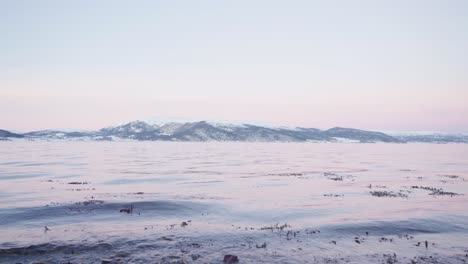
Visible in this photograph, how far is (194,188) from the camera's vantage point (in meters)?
38.9

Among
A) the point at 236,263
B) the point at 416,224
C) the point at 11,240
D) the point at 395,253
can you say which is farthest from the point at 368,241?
the point at 11,240

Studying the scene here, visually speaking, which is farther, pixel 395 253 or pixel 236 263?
pixel 395 253

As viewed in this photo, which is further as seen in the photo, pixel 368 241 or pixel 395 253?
pixel 368 241

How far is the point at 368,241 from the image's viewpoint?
18.6 meters

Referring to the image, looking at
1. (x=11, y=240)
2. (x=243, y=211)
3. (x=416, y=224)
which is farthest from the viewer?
(x=243, y=211)

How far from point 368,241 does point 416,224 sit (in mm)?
6002

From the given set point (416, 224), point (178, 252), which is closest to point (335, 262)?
point (178, 252)

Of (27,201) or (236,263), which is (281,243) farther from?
(27,201)

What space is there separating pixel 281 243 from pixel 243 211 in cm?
873

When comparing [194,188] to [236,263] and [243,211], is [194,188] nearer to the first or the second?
[243,211]

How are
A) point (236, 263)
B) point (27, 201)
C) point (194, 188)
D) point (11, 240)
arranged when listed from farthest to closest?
point (194, 188), point (27, 201), point (11, 240), point (236, 263)

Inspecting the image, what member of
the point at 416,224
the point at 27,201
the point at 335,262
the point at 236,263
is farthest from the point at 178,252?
the point at 27,201

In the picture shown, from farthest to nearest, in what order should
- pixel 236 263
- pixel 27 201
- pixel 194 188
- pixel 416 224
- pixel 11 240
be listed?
pixel 194 188 → pixel 27 201 → pixel 416 224 → pixel 11 240 → pixel 236 263

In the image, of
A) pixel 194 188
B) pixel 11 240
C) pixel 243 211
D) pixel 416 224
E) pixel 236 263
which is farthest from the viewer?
pixel 194 188
